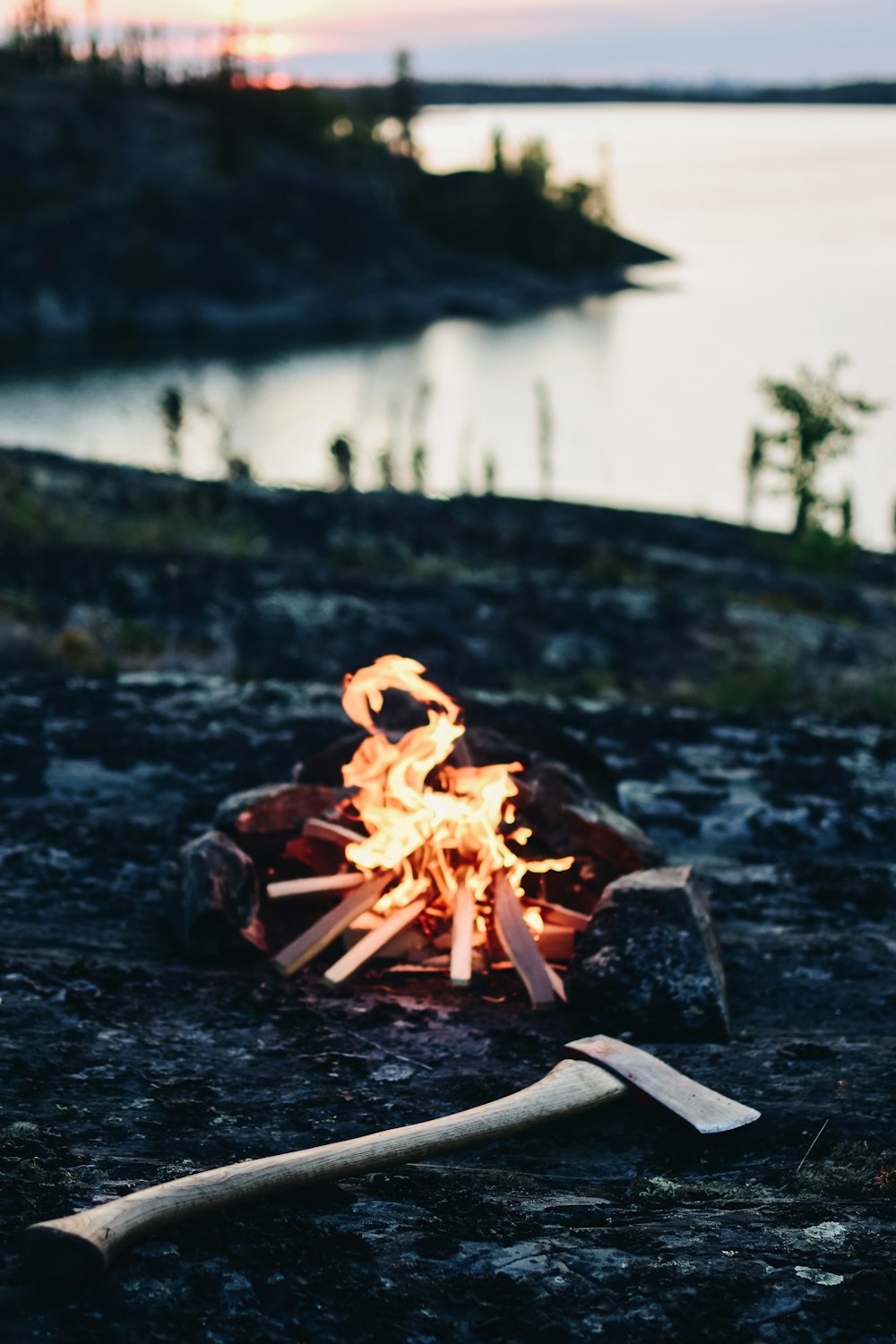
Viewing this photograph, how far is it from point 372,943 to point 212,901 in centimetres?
78

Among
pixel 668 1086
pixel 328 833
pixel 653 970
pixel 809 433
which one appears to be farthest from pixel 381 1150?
pixel 809 433

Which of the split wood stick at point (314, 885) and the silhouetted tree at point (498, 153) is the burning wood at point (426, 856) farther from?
the silhouetted tree at point (498, 153)

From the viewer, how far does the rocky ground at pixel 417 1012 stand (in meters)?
3.95

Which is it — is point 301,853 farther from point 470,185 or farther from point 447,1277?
point 470,185

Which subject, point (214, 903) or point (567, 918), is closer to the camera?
point (214, 903)

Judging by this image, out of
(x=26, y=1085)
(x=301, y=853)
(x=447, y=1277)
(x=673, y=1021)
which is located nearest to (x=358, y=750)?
(x=301, y=853)

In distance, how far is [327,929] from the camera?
6660 millimetres

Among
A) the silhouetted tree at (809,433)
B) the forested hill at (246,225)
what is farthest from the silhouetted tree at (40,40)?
the silhouetted tree at (809,433)

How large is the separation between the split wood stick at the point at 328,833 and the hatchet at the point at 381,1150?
6.30 feet

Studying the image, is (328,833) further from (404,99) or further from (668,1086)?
(404,99)

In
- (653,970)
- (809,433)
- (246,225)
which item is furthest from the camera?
(246,225)

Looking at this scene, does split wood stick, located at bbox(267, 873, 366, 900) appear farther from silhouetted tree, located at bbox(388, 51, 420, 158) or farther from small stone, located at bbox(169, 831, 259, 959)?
silhouetted tree, located at bbox(388, 51, 420, 158)

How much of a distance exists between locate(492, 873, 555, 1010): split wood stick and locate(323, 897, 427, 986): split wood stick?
42cm

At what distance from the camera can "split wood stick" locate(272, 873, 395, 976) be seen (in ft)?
21.4
